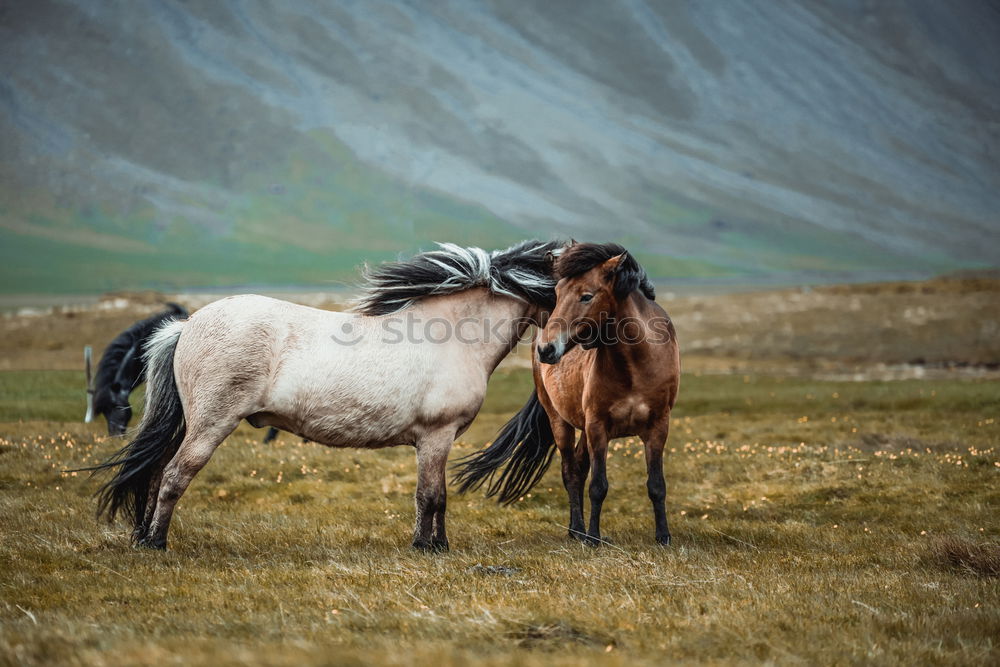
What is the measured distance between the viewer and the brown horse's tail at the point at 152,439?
30.3 ft

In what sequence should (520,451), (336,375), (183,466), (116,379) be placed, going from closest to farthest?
(183,466)
(336,375)
(520,451)
(116,379)

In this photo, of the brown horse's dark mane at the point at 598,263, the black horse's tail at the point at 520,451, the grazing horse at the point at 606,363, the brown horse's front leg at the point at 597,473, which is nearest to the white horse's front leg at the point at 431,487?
the grazing horse at the point at 606,363

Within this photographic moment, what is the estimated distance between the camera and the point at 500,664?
473 cm

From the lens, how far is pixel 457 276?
32.5ft

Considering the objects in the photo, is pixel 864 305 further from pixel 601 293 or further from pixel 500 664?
pixel 500 664

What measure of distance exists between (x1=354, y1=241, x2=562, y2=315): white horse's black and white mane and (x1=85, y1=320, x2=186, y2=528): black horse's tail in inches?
84.2

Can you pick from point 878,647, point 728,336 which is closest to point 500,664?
point 878,647

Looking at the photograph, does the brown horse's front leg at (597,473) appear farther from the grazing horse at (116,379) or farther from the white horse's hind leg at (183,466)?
the grazing horse at (116,379)

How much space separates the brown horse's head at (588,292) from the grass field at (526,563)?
2.30 meters

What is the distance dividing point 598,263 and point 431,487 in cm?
304

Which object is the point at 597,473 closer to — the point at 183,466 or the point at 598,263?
the point at 598,263

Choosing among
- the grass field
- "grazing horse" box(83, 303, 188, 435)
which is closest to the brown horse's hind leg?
the grass field

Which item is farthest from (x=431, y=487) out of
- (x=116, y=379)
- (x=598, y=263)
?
(x=116, y=379)

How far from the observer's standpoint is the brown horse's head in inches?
360
